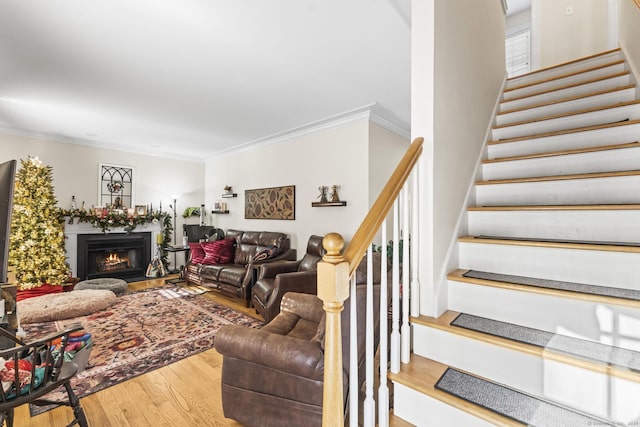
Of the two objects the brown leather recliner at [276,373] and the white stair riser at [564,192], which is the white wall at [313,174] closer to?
the white stair riser at [564,192]

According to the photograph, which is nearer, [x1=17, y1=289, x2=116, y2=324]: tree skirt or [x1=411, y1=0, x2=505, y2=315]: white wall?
[x1=411, y1=0, x2=505, y2=315]: white wall

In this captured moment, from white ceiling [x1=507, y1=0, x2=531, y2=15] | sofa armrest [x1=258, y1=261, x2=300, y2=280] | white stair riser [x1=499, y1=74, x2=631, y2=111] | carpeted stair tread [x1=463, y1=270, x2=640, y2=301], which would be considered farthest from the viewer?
sofa armrest [x1=258, y1=261, x2=300, y2=280]

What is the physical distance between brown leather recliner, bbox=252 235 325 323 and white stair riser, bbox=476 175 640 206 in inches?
74.6

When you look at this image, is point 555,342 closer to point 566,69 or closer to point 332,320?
point 332,320

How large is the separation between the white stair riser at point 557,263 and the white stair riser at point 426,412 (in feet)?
2.74

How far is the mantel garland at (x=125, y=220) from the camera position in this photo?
5.10 meters

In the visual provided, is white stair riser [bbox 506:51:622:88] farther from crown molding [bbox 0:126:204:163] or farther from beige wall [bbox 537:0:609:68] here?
crown molding [bbox 0:126:204:163]

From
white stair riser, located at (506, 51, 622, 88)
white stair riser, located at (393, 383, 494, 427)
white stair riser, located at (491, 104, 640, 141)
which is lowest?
white stair riser, located at (393, 383, 494, 427)

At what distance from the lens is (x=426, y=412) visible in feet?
4.00

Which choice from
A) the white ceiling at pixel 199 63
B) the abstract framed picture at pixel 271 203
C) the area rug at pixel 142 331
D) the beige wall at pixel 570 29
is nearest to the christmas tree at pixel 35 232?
the white ceiling at pixel 199 63

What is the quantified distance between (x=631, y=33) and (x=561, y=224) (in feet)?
6.78

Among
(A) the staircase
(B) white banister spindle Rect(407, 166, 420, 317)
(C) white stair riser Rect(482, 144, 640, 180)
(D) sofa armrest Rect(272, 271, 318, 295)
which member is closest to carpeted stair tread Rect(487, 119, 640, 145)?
(A) the staircase

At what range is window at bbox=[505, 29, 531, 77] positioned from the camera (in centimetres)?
404

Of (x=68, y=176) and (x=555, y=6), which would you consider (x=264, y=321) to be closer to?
(x=68, y=176)
